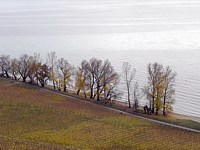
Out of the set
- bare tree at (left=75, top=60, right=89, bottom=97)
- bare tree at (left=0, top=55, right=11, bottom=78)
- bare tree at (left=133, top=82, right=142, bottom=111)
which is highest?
bare tree at (left=0, top=55, right=11, bottom=78)

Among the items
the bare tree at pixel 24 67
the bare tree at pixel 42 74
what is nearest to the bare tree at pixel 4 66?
the bare tree at pixel 24 67

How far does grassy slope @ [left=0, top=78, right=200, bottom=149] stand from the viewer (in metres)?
37.1

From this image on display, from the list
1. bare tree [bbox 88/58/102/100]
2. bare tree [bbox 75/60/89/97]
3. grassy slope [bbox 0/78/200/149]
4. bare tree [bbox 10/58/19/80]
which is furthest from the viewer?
bare tree [bbox 10/58/19/80]

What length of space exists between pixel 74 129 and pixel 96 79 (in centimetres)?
1839

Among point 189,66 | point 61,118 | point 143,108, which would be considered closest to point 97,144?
point 61,118

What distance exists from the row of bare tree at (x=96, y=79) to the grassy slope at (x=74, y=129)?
660 cm

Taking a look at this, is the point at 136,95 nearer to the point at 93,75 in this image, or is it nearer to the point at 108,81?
the point at 108,81

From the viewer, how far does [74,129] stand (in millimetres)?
41906

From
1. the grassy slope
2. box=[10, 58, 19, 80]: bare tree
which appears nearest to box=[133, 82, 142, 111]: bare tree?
the grassy slope

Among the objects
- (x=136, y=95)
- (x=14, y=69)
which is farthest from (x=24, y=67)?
(x=136, y=95)

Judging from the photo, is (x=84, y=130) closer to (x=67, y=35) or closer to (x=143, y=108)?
(x=143, y=108)

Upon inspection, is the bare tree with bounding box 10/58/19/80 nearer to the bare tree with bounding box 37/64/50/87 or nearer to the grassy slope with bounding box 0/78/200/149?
the bare tree with bounding box 37/64/50/87

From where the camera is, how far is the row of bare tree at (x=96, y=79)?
54094 millimetres

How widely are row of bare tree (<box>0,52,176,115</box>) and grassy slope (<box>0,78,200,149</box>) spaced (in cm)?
660
